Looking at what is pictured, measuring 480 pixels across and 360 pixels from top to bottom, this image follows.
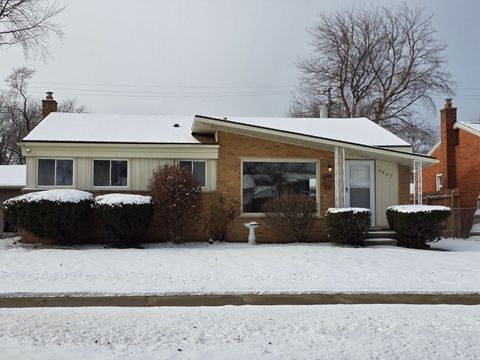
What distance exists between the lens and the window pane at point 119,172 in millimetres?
16281

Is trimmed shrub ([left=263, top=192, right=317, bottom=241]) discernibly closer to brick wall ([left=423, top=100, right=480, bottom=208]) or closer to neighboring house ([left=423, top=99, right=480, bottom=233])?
neighboring house ([left=423, top=99, right=480, bottom=233])

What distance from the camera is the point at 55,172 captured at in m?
16.1

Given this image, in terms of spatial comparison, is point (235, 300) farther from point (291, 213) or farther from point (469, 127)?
point (469, 127)

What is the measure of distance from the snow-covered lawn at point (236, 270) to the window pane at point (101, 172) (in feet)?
8.34

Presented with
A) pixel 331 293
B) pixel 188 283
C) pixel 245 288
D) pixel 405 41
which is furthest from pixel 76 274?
pixel 405 41

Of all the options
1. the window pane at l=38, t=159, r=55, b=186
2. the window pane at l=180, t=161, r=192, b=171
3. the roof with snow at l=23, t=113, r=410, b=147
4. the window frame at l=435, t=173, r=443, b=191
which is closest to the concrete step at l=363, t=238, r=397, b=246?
the roof with snow at l=23, t=113, r=410, b=147

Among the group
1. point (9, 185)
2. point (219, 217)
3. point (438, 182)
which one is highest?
point (438, 182)

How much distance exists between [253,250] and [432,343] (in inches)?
324

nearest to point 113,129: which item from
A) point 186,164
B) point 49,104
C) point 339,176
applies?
point 186,164

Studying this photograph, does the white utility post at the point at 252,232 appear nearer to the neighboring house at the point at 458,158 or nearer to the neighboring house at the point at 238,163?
the neighboring house at the point at 238,163

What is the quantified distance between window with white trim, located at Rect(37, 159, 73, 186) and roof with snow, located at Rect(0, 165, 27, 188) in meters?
7.92

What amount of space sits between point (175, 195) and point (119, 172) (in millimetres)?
2591

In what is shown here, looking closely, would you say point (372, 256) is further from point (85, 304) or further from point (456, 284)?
point (85, 304)

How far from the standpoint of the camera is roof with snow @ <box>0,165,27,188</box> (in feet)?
81.7
